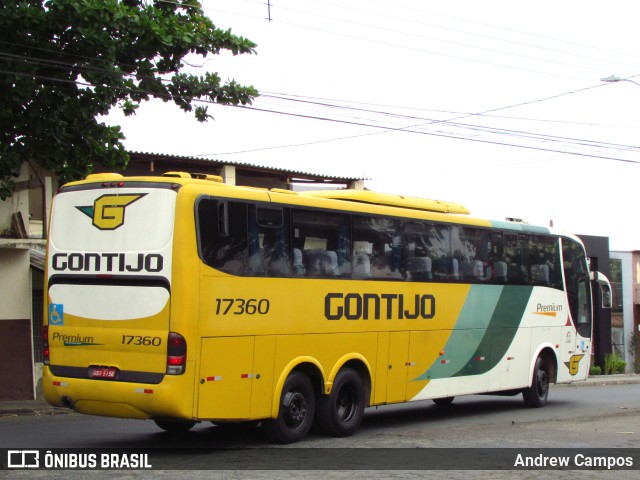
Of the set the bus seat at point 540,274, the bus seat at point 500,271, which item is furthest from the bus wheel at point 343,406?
the bus seat at point 540,274

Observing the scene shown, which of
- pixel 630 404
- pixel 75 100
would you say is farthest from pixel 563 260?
pixel 75 100

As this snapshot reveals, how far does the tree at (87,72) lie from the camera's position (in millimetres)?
15867

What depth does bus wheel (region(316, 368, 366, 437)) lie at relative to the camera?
1315 centimetres

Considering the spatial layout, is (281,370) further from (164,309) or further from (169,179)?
(169,179)

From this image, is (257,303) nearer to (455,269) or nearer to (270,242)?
(270,242)

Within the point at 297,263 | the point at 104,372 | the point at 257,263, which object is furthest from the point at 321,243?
the point at 104,372

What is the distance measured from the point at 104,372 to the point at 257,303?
2.12m

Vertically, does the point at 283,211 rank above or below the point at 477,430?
above

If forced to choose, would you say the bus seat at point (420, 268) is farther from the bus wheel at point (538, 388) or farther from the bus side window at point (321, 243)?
the bus wheel at point (538, 388)

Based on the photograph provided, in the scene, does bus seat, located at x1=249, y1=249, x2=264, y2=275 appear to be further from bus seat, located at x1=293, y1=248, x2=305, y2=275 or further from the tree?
the tree

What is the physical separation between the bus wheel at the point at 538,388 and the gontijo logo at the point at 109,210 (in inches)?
389

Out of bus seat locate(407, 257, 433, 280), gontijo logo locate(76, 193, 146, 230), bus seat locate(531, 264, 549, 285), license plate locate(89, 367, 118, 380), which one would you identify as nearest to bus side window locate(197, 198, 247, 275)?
gontijo logo locate(76, 193, 146, 230)

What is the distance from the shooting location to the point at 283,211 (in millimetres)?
12672

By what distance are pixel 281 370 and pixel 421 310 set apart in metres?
3.51
